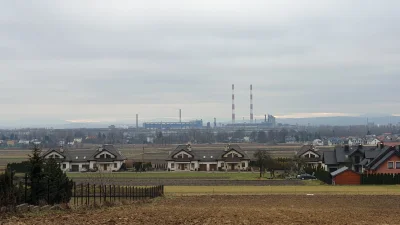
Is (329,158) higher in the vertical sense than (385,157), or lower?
lower

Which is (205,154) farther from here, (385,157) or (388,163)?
(388,163)

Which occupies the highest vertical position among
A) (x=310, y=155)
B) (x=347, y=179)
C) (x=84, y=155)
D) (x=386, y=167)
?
(x=84, y=155)

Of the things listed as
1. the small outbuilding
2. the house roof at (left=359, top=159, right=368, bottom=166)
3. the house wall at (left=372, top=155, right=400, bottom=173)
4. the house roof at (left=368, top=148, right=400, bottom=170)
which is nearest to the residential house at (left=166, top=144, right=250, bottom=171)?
the house roof at (left=359, top=159, right=368, bottom=166)

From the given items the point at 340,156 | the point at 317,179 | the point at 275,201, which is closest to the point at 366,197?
the point at 275,201

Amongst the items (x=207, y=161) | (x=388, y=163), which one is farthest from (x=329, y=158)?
(x=207, y=161)

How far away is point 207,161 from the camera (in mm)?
72250

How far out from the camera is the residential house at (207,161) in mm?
71875

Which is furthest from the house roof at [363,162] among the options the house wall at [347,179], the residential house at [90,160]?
the residential house at [90,160]

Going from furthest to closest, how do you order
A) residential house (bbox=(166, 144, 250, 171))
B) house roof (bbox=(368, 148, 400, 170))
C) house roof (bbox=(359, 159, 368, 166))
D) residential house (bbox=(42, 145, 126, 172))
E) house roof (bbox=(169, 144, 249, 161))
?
1. house roof (bbox=(169, 144, 249, 161))
2. residential house (bbox=(166, 144, 250, 171))
3. residential house (bbox=(42, 145, 126, 172))
4. house roof (bbox=(359, 159, 368, 166))
5. house roof (bbox=(368, 148, 400, 170))

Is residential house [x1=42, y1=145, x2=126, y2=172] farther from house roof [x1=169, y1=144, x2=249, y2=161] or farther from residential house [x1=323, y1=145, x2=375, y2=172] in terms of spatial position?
residential house [x1=323, y1=145, x2=375, y2=172]

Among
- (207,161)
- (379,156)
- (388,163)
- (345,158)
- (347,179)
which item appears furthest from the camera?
(207,161)

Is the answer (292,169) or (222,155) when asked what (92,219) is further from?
(222,155)

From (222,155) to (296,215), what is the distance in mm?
52713

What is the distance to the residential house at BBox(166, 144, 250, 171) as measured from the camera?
71.9m
